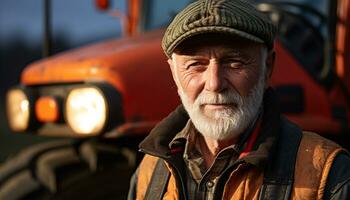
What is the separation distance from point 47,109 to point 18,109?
0.27 m

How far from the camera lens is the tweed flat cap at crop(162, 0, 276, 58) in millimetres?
1824

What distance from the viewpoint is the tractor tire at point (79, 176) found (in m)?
3.35

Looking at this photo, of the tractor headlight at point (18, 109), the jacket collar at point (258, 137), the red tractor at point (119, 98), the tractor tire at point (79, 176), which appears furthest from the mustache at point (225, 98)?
the tractor headlight at point (18, 109)

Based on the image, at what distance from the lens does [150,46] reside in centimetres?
343

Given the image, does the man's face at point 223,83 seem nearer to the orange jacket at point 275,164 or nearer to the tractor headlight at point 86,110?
the orange jacket at point 275,164

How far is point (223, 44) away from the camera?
188 centimetres

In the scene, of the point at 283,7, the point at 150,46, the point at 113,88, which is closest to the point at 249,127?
the point at 113,88

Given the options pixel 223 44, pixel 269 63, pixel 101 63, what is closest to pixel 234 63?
pixel 223 44

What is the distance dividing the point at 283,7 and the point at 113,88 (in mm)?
1308

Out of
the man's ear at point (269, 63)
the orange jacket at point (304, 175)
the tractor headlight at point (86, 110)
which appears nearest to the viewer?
the orange jacket at point (304, 175)

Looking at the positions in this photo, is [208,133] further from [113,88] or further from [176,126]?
[113,88]

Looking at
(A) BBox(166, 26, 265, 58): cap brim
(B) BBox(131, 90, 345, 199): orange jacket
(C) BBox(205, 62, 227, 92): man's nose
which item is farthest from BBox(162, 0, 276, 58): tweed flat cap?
(B) BBox(131, 90, 345, 199): orange jacket

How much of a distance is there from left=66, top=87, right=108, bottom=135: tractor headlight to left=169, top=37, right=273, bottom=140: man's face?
41.7 inches

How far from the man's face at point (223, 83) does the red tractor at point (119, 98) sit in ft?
3.52
